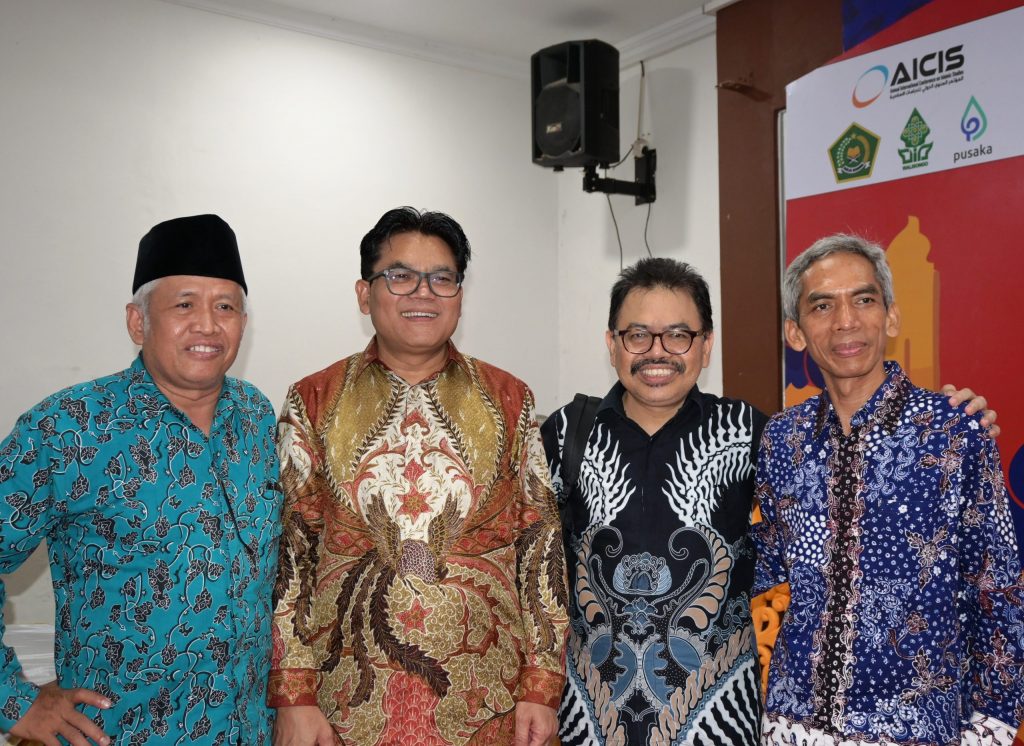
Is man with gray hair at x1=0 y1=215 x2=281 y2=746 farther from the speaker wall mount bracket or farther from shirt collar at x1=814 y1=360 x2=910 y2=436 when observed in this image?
the speaker wall mount bracket

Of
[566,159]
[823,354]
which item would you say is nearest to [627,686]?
[823,354]

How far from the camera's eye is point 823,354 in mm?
1751

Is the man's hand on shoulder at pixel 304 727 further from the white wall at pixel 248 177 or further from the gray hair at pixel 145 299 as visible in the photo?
the white wall at pixel 248 177

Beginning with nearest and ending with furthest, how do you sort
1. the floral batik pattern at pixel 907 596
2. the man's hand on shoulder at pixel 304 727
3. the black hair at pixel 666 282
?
the floral batik pattern at pixel 907 596 → the man's hand on shoulder at pixel 304 727 → the black hair at pixel 666 282

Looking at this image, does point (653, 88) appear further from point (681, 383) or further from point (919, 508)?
point (919, 508)

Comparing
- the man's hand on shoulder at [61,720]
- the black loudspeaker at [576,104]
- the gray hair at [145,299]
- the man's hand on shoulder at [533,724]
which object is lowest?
the man's hand on shoulder at [533,724]

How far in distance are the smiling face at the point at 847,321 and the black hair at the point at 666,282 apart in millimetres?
230

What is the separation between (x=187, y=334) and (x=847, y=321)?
127cm

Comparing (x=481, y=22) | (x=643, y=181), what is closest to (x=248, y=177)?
(x=481, y=22)

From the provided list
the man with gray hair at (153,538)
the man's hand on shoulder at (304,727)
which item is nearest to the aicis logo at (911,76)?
the man with gray hair at (153,538)

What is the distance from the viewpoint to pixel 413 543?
5.80ft

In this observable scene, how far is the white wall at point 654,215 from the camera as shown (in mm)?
4586

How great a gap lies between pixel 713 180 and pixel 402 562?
132 inches

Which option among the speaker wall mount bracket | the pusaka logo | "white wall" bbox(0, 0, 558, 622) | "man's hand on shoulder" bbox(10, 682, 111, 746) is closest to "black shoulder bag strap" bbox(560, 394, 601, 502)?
"man's hand on shoulder" bbox(10, 682, 111, 746)
